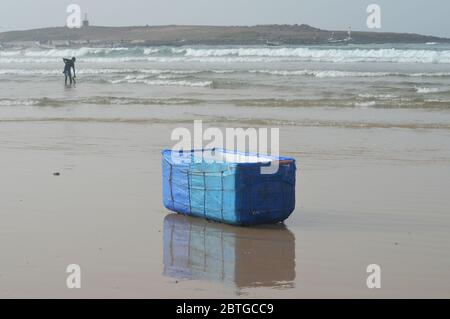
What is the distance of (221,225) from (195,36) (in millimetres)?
110948

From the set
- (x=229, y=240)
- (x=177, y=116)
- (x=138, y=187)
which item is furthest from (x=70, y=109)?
(x=229, y=240)

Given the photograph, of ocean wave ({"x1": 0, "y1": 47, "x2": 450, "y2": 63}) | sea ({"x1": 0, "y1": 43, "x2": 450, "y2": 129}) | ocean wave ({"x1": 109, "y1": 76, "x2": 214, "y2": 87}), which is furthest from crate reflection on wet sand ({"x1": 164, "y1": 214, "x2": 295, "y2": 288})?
ocean wave ({"x1": 0, "y1": 47, "x2": 450, "y2": 63})

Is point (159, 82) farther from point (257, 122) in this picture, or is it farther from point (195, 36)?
point (195, 36)

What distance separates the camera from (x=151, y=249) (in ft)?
23.2

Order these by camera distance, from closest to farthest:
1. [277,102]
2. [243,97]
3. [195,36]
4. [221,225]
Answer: [221,225]
[277,102]
[243,97]
[195,36]

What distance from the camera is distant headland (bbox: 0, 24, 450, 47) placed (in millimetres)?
104688

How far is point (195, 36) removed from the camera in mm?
117250

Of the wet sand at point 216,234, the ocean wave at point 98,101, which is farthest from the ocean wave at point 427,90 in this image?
the wet sand at point 216,234

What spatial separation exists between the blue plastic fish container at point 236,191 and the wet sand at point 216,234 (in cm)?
14

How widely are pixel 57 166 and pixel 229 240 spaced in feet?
15.0

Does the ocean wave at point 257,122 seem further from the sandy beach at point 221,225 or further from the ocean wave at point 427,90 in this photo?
the ocean wave at point 427,90
